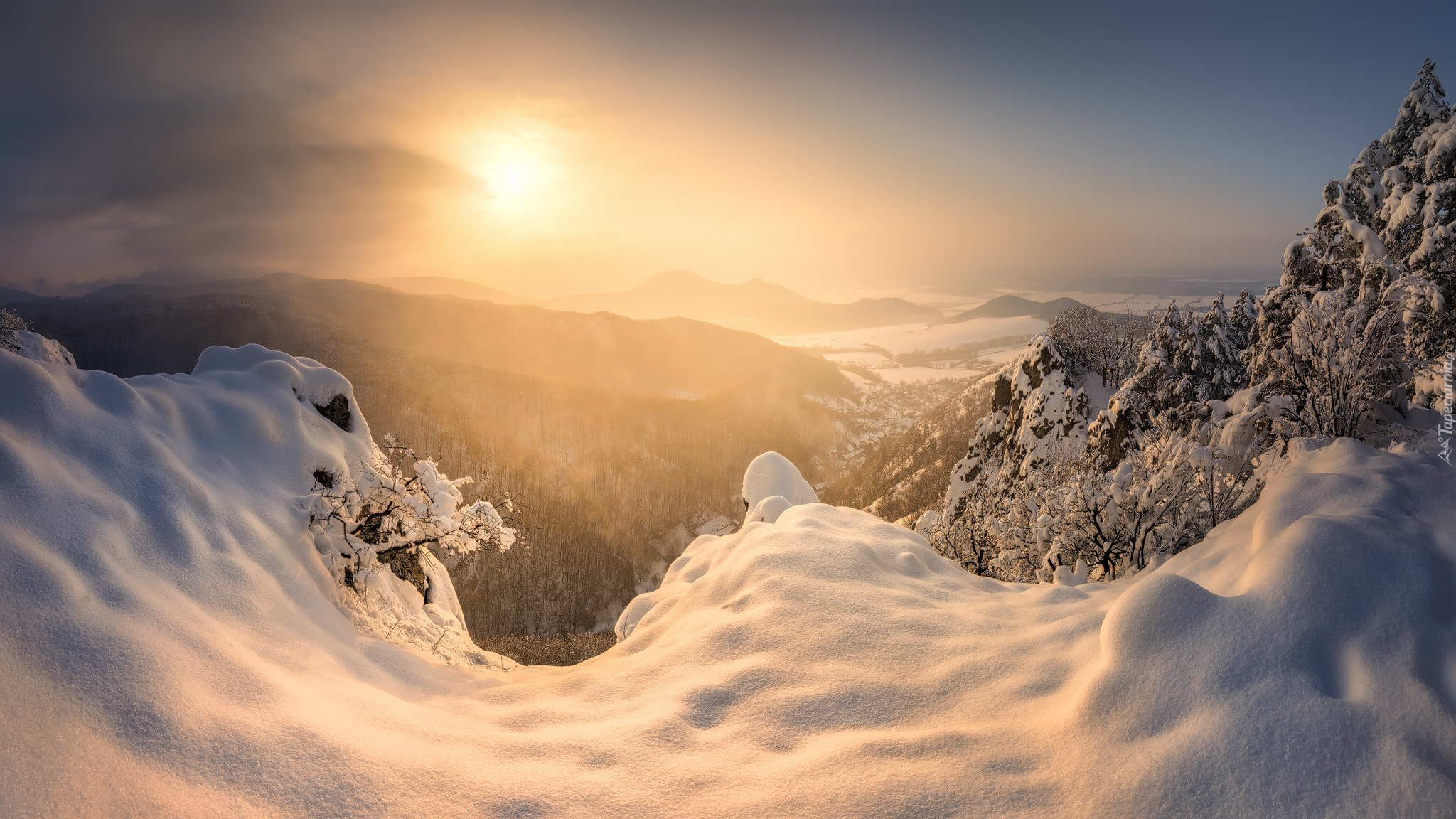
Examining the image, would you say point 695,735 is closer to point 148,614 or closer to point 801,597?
point 801,597

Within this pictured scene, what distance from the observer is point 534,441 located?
156500 mm

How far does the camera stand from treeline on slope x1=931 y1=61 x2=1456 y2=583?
15.0m

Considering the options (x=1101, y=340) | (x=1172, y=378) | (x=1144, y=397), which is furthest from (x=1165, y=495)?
(x=1101, y=340)

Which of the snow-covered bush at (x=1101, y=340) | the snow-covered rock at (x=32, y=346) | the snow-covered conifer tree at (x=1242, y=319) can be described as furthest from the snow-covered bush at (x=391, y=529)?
the snow-covered bush at (x=1101, y=340)

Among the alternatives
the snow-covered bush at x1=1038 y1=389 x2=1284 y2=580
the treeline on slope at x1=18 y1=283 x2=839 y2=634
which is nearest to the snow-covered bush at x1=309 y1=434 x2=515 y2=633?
the snow-covered bush at x1=1038 y1=389 x2=1284 y2=580

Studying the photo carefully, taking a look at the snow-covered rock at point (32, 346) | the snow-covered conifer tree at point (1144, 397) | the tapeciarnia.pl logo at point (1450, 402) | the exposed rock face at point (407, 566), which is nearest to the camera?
the tapeciarnia.pl logo at point (1450, 402)

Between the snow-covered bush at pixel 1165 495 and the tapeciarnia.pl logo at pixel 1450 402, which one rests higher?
the tapeciarnia.pl logo at pixel 1450 402

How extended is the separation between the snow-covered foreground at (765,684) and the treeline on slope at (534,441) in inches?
3600

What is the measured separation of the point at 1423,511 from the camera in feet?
32.9

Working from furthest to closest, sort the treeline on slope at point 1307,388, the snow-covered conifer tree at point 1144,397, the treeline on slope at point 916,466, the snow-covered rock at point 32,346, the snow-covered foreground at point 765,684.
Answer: the treeline on slope at point 916,466 < the snow-covered conifer tree at point 1144,397 < the snow-covered rock at point 32,346 < the treeline on slope at point 1307,388 < the snow-covered foreground at point 765,684

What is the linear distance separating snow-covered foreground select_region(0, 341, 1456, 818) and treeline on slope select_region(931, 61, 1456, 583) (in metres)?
3.93

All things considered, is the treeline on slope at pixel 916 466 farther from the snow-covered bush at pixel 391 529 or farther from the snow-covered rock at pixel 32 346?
the snow-covered rock at pixel 32 346

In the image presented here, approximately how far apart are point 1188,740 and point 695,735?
6.06 m

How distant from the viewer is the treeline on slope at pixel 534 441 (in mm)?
109875
